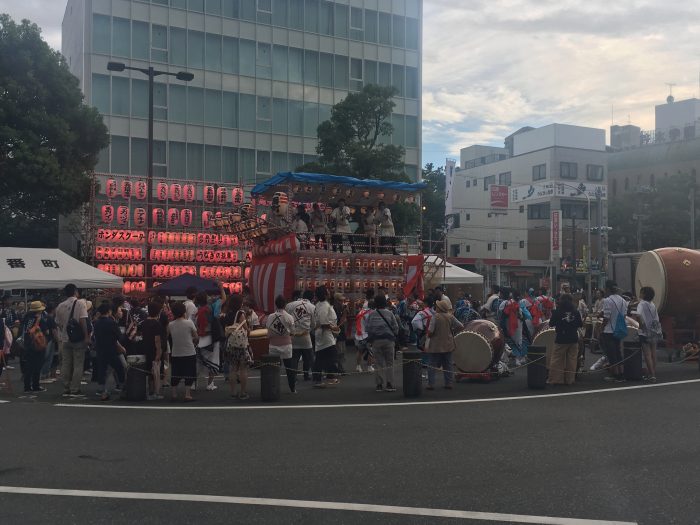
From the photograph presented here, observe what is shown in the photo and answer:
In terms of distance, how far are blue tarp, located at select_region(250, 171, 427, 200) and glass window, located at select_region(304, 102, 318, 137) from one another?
766 inches

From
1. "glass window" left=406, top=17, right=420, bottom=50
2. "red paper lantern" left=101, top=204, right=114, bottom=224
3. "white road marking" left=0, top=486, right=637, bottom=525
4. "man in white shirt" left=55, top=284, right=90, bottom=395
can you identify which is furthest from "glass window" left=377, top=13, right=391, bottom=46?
"white road marking" left=0, top=486, right=637, bottom=525

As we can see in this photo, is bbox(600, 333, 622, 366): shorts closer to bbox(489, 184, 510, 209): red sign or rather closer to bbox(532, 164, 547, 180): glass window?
bbox(489, 184, 510, 209): red sign

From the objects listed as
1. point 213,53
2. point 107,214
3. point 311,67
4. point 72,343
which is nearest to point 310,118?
point 311,67

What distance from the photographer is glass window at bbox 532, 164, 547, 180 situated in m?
63.1

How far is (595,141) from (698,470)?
65.2 m

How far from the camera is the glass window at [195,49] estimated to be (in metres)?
38.8

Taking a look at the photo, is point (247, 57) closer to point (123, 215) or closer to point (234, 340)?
point (123, 215)

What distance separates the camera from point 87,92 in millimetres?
36250

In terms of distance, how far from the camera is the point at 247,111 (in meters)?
40.3

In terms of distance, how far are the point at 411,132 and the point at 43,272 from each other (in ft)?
100

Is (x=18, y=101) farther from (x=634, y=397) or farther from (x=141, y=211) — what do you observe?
(x=634, y=397)

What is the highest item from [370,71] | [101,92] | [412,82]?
[370,71]

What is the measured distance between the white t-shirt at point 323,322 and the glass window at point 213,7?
31973 millimetres

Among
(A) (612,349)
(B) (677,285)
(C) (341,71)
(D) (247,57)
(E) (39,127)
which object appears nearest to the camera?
(A) (612,349)
